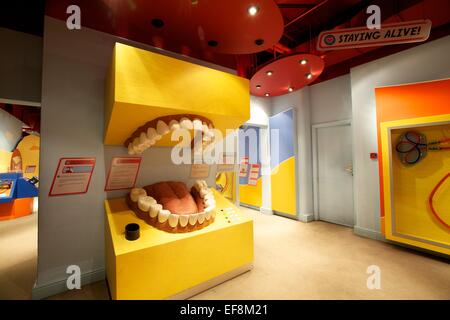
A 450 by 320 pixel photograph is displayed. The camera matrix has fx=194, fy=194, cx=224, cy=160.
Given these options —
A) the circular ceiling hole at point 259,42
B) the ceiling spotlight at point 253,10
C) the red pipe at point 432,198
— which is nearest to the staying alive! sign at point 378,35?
the circular ceiling hole at point 259,42

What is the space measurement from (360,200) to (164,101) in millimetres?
3410

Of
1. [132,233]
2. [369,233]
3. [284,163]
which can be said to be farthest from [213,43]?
[369,233]

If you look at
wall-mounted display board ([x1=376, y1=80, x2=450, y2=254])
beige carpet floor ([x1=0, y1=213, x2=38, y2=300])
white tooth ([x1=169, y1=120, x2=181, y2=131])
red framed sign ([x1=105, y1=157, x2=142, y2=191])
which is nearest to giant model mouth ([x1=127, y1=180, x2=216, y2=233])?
red framed sign ([x1=105, y1=157, x2=142, y2=191])

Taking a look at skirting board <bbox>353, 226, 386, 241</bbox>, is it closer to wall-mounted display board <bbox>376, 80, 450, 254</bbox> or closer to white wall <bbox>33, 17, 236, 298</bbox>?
wall-mounted display board <bbox>376, 80, 450, 254</bbox>

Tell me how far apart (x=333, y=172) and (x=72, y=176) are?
415 cm

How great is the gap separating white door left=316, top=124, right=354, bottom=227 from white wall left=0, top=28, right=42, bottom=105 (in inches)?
175

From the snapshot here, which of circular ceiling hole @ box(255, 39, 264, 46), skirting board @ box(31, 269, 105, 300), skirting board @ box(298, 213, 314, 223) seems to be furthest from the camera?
skirting board @ box(298, 213, 314, 223)

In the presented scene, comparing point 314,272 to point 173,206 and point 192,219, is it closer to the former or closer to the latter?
point 192,219

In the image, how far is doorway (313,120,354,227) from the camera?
3.66 m

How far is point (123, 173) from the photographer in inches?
81.9

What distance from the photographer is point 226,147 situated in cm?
293

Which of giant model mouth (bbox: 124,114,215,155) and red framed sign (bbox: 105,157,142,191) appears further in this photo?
red framed sign (bbox: 105,157,142,191)

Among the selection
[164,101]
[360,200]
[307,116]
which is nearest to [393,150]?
[360,200]
